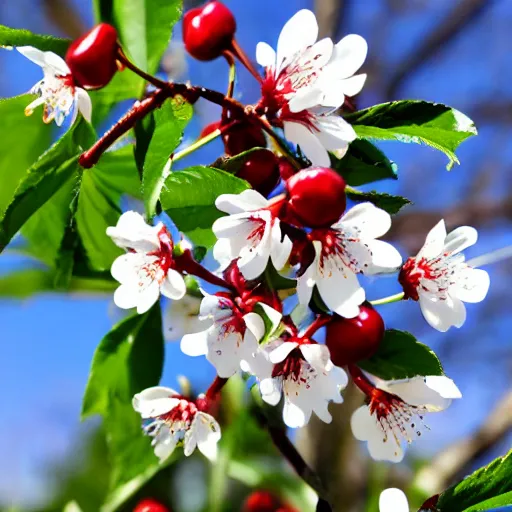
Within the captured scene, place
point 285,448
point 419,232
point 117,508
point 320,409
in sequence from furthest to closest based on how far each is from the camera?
point 419,232, point 117,508, point 285,448, point 320,409

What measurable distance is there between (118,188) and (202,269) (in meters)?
0.17

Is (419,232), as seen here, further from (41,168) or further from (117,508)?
(41,168)

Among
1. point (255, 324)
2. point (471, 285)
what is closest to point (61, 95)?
point (255, 324)

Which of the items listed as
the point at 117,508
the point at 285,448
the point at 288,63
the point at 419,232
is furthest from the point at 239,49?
the point at 419,232

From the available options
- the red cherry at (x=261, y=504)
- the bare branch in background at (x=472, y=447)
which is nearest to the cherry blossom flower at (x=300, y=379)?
the red cherry at (x=261, y=504)

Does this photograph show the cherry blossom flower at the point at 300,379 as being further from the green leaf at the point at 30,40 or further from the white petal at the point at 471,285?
the green leaf at the point at 30,40

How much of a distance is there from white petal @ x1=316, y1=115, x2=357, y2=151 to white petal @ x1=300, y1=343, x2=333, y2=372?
14cm

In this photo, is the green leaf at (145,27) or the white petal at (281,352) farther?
the green leaf at (145,27)

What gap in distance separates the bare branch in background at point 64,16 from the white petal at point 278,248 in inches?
77.7

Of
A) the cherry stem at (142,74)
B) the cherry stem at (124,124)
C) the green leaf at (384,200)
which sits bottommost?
the green leaf at (384,200)

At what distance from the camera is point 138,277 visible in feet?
1.57

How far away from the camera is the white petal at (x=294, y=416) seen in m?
0.45

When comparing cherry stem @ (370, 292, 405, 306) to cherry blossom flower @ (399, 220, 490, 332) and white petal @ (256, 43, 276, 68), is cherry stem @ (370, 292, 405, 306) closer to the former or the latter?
cherry blossom flower @ (399, 220, 490, 332)

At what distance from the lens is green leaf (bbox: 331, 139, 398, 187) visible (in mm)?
501
